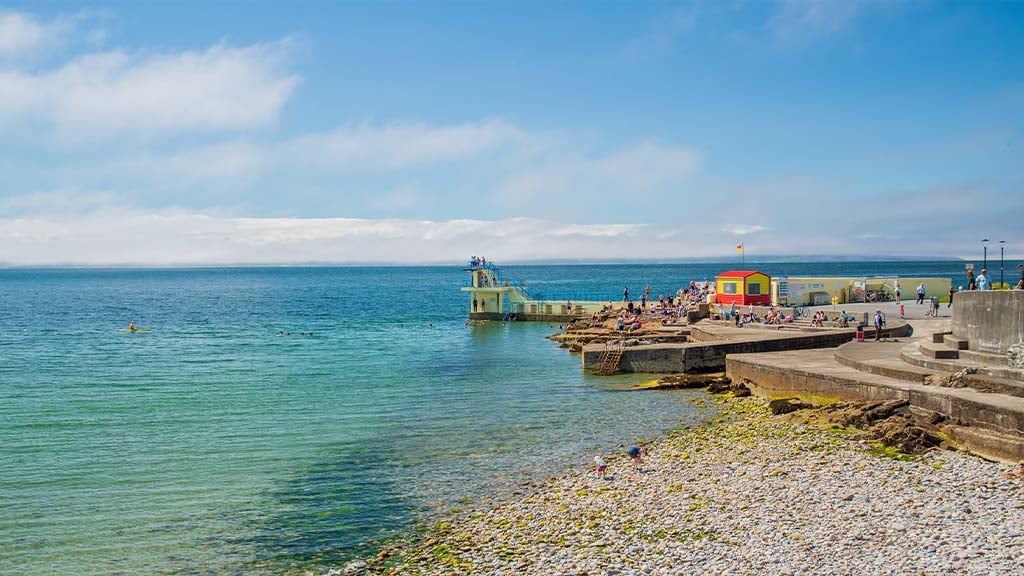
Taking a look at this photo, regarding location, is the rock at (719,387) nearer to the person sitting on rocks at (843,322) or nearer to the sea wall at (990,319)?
the sea wall at (990,319)

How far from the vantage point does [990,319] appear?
1894 centimetres

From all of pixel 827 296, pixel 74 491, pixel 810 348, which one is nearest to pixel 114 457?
pixel 74 491

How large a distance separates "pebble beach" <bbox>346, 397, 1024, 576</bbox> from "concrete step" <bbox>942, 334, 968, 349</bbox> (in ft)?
16.6

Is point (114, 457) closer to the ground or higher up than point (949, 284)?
closer to the ground

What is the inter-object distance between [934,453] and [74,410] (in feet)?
79.6

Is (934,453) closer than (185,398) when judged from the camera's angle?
Yes

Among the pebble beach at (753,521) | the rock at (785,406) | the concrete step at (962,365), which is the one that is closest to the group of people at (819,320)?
the concrete step at (962,365)

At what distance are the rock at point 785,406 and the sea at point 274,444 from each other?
1.74 meters

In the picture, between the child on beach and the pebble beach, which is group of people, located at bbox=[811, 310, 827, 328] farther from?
the child on beach

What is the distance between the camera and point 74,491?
16.5 meters

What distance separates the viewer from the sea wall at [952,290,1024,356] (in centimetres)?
1808

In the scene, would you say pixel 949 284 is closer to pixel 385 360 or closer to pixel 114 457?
pixel 385 360

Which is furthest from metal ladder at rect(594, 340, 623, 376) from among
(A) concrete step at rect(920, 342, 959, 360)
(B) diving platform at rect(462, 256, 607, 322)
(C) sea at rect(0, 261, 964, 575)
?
(B) diving platform at rect(462, 256, 607, 322)

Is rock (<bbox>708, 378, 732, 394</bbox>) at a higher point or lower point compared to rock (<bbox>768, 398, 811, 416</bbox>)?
lower
